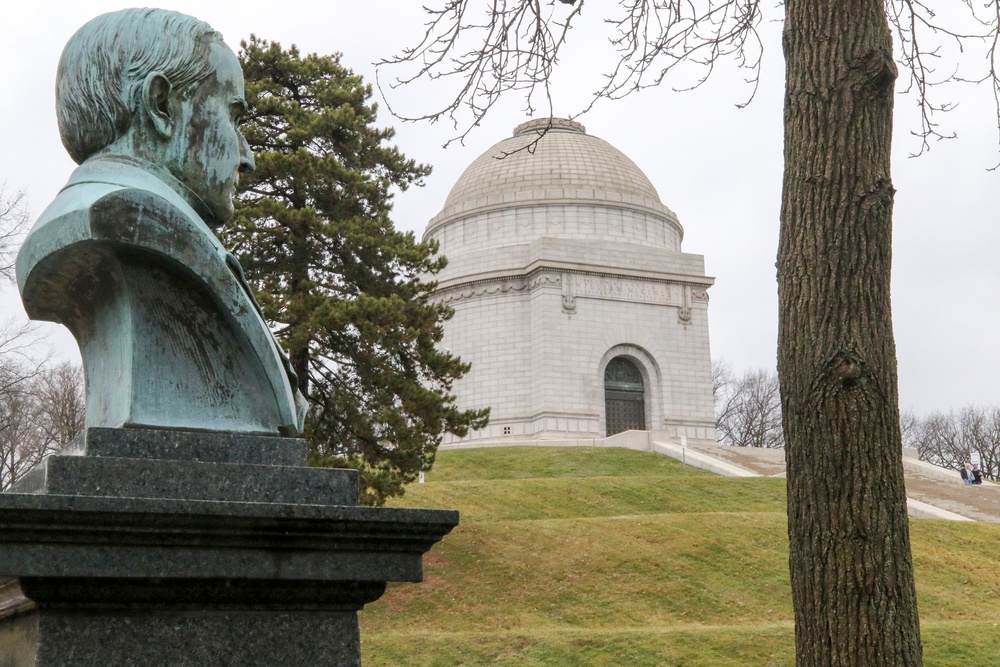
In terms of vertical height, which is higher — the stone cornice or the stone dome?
the stone dome

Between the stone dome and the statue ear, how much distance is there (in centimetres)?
3831

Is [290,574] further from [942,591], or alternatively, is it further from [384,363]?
[942,591]

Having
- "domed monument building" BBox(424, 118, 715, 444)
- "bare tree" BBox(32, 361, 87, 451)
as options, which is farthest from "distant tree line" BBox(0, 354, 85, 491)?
"domed monument building" BBox(424, 118, 715, 444)

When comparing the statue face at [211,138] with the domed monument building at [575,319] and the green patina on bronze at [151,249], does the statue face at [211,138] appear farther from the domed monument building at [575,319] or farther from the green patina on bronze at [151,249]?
the domed monument building at [575,319]

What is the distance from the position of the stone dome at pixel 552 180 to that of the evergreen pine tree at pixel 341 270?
2447 centimetres

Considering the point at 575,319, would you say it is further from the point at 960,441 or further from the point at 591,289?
the point at 960,441

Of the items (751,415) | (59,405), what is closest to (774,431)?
(751,415)

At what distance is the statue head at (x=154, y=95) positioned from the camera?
3.61m

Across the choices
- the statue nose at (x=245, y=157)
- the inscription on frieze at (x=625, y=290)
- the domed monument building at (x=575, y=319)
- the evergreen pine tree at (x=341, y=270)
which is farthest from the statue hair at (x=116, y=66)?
the inscription on frieze at (x=625, y=290)

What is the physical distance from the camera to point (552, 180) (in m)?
42.8

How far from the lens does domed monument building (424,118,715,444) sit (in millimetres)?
38062

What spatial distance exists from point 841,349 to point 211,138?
3.57 metres

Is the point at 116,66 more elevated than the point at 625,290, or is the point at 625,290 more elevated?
the point at 625,290

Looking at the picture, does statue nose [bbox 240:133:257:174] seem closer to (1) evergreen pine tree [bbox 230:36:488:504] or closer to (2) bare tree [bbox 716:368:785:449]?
(1) evergreen pine tree [bbox 230:36:488:504]
